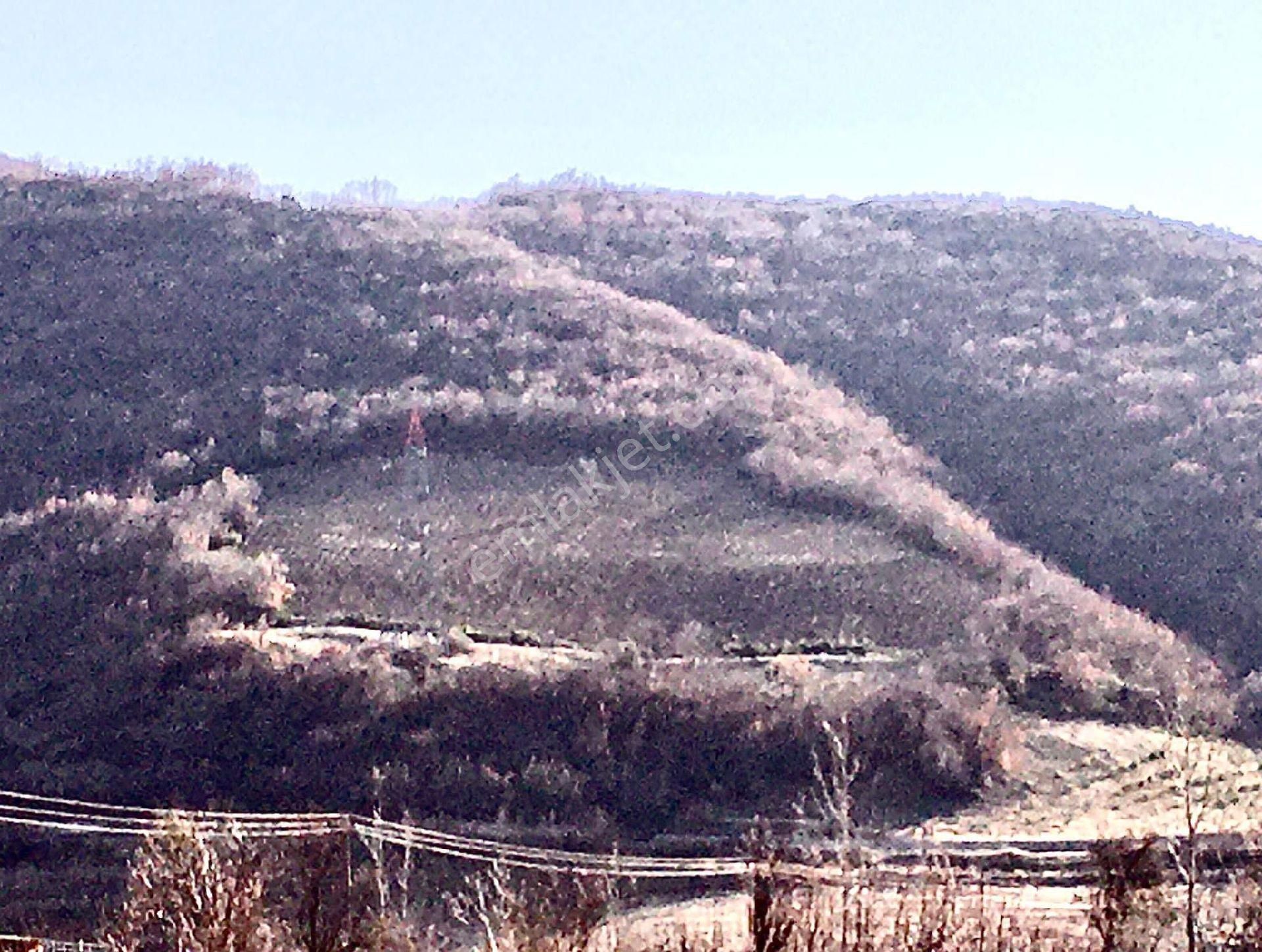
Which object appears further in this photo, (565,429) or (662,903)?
(565,429)

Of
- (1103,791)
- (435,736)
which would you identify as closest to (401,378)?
(435,736)

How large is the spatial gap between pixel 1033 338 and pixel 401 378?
59.3ft

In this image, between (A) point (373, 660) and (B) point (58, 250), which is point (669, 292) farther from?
(A) point (373, 660)

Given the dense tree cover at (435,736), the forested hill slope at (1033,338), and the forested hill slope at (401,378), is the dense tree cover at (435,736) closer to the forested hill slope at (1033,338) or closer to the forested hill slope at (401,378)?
the forested hill slope at (401,378)

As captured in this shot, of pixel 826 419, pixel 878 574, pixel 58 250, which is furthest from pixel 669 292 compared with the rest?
pixel 878 574

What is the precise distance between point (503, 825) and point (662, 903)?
2.43 meters

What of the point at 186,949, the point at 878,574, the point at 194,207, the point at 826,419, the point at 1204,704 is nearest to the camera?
the point at 186,949

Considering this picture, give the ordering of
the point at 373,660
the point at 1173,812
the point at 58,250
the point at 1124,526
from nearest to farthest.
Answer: the point at 1173,812 → the point at 373,660 → the point at 1124,526 → the point at 58,250

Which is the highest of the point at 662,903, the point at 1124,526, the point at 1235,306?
the point at 1235,306

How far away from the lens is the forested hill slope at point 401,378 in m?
22.7

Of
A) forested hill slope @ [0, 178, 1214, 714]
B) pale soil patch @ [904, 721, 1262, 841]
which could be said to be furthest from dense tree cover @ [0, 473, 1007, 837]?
forested hill slope @ [0, 178, 1214, 714]

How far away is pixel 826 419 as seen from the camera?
29969 mm

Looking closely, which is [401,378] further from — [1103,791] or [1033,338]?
[1103,791]

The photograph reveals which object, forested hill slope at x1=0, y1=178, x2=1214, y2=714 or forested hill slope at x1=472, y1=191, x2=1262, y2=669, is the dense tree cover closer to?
forested hill slope at x1=0, y1=178, x2=1214, y2=714
